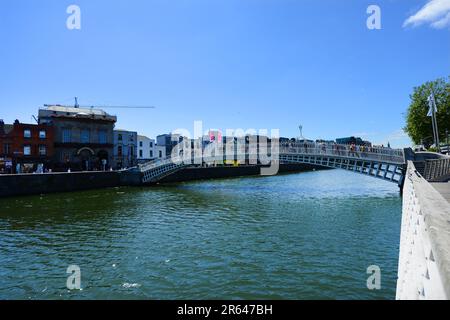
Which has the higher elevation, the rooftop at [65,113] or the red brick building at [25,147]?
the rooftop at [65,113]

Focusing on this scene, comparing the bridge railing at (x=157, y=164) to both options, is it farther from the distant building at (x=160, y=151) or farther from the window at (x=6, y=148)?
the distant building at (x=160, y=151)

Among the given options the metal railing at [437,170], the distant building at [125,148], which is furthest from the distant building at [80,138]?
the metal railing at [437,170]

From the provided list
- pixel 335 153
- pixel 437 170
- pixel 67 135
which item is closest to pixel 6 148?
pixel 67 135

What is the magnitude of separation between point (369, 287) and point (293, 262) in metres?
2.86

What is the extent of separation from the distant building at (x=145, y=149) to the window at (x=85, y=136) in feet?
59.1

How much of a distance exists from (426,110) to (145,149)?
186ft

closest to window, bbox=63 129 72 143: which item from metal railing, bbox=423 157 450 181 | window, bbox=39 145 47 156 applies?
window, bbox=39 145 47 156

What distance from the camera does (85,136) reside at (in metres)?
56.6

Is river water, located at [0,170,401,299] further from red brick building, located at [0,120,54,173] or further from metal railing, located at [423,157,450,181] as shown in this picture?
red brick building, located at [0,120,54,173]

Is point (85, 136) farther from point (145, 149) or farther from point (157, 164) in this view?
point (145, 149)

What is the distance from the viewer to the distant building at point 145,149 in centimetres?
7594

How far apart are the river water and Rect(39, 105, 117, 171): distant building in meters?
32.2

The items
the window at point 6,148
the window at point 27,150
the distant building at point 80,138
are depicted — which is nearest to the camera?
the window at point 6,148

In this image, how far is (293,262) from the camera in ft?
37.6
